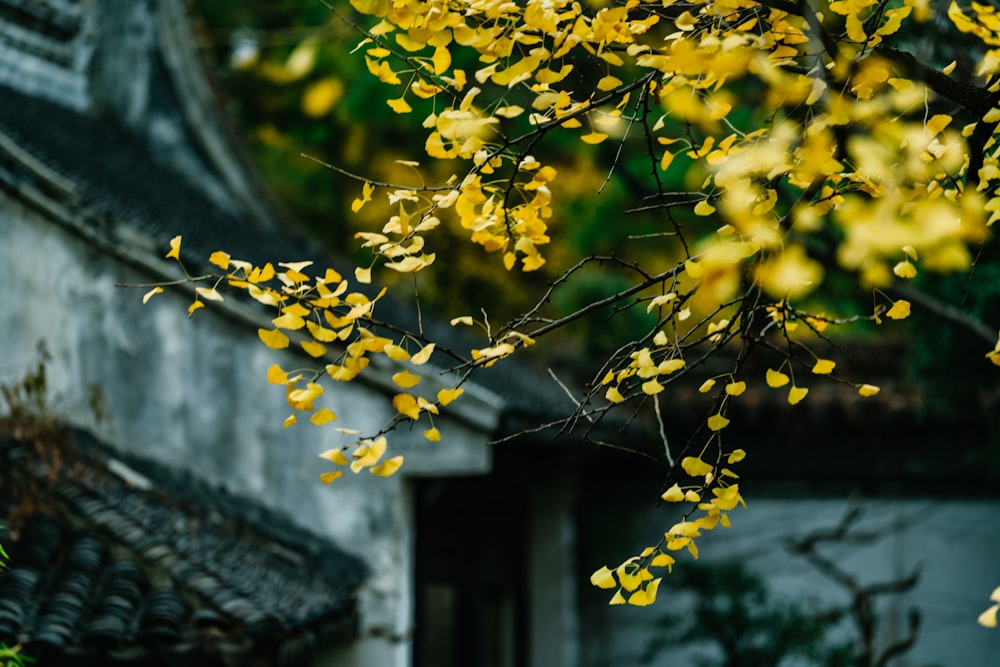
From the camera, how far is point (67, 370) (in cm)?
583

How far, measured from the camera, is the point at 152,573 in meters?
4.48

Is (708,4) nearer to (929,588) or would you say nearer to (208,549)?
(208,549)

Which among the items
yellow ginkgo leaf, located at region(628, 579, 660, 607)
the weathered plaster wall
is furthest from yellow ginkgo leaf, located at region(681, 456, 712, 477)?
the weathered plaster wall

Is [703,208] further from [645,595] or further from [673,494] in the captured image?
[645,595]

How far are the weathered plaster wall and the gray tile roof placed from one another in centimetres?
24

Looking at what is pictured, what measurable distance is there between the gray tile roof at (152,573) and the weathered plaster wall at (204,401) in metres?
0.24

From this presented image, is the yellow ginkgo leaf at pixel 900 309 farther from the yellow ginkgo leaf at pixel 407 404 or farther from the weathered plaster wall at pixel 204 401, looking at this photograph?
the weathered plaster wall at pixel 204 401

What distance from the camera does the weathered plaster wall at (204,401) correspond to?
5.77 m

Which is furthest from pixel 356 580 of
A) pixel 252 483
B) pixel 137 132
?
pixel 137 132

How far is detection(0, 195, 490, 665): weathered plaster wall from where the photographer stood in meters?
5.77

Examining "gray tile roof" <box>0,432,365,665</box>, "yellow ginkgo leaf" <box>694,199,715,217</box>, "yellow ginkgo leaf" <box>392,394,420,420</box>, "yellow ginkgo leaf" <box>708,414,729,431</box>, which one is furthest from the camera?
"gray tile roof" <box>0,432,365,665</box>

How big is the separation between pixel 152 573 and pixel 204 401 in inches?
65.7

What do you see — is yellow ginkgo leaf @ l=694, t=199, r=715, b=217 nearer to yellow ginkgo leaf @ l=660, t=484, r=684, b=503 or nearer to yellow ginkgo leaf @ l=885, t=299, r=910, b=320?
yellow ginkgo leaf @ l=885, t=299, r=910, b=320

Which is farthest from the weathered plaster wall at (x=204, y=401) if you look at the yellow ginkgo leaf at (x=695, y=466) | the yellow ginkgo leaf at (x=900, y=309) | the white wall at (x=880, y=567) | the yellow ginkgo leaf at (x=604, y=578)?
the white wall at (x=880, y=567)
